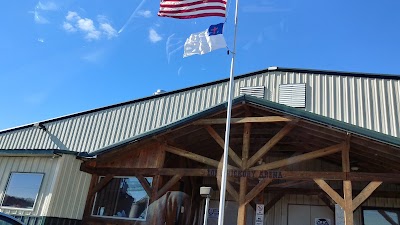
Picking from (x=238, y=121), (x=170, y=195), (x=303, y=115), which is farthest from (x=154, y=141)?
(x=303, y=115)

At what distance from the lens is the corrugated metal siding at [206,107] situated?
1180 cm

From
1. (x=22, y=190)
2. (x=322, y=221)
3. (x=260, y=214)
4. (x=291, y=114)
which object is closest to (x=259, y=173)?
(x=291, y=114)

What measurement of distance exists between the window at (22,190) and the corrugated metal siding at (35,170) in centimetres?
13

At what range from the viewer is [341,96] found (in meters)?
12.2

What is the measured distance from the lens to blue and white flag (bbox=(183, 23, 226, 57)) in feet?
26.2

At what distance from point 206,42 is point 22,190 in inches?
250

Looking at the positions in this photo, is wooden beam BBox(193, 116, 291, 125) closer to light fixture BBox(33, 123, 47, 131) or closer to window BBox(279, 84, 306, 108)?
window BBox(279, 84, 306, 108)

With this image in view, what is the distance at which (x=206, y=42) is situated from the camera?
317 inches

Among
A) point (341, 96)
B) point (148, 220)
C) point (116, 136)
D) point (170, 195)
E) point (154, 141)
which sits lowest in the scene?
point (148, 220)

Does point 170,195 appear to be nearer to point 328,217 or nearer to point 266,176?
point 266,176

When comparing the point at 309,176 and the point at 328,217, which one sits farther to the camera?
the point at 328,217

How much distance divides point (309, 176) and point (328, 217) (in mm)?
4239

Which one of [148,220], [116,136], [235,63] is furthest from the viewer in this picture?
[116,136]

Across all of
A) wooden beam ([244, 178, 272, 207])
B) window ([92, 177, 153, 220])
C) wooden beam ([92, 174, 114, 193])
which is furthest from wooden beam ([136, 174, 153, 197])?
wooden beam ([244, 178, 272, 207])
